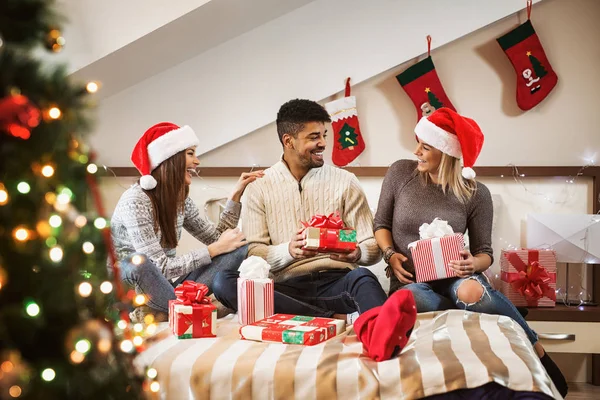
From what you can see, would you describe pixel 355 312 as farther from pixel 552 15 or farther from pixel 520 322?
pixel 552 15

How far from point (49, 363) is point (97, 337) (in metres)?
0.07

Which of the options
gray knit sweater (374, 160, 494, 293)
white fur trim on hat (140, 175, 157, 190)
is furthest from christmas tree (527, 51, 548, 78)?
white fur trim on hat (140, 175, 157, 190)

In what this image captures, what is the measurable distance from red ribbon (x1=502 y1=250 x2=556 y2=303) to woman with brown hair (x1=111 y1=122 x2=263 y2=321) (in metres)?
1.26

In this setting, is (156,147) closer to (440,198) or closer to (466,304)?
(440,198)

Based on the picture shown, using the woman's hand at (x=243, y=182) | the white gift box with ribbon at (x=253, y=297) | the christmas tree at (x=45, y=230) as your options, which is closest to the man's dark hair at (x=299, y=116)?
the woman's hand at (x=243, y=182)

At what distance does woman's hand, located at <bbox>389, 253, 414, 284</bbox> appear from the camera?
2.48 metres

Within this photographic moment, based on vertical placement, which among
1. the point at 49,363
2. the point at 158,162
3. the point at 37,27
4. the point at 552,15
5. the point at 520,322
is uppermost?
the point at 552,15

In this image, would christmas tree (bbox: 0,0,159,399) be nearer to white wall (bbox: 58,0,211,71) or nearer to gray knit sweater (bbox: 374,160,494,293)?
gray knit sweater (bbox: 374,160,494,293)

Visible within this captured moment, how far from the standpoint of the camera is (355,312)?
7.70 feet

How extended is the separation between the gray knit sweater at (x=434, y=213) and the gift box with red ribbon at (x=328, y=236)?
29 cm

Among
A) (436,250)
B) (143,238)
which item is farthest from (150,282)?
(436,250)

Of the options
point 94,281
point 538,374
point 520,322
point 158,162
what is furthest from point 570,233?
point 94,281

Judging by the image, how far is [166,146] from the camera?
2.47m

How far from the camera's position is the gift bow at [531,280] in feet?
9.34
